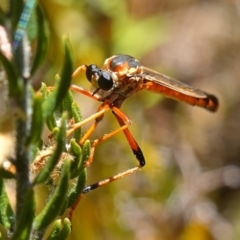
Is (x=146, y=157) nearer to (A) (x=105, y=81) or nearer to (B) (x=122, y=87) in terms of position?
(B) (x=122, y=87)

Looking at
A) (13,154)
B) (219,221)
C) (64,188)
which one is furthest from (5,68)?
(219,221)

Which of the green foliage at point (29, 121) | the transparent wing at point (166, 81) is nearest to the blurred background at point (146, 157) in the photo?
the transparent wing at point (166, 81)

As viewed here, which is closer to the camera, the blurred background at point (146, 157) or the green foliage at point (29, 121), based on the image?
the green foliage at point (29, 121)

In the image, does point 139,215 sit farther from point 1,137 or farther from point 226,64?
point 226,64

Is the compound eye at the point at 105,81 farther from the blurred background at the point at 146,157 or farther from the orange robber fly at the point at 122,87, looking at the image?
the blurred background at the point at 146,157

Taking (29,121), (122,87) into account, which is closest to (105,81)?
(122,87)

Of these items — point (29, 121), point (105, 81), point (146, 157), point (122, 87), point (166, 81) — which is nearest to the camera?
point (29, 121)

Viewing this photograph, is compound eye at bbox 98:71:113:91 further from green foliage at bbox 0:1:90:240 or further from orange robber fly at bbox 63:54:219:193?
A: green foliage at bbox 0:1:90:240

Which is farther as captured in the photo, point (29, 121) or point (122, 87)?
point (122, 87)

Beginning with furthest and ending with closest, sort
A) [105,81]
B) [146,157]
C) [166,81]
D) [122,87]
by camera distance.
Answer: [146,157] < [166,81] < [122,87] < [105,81]
